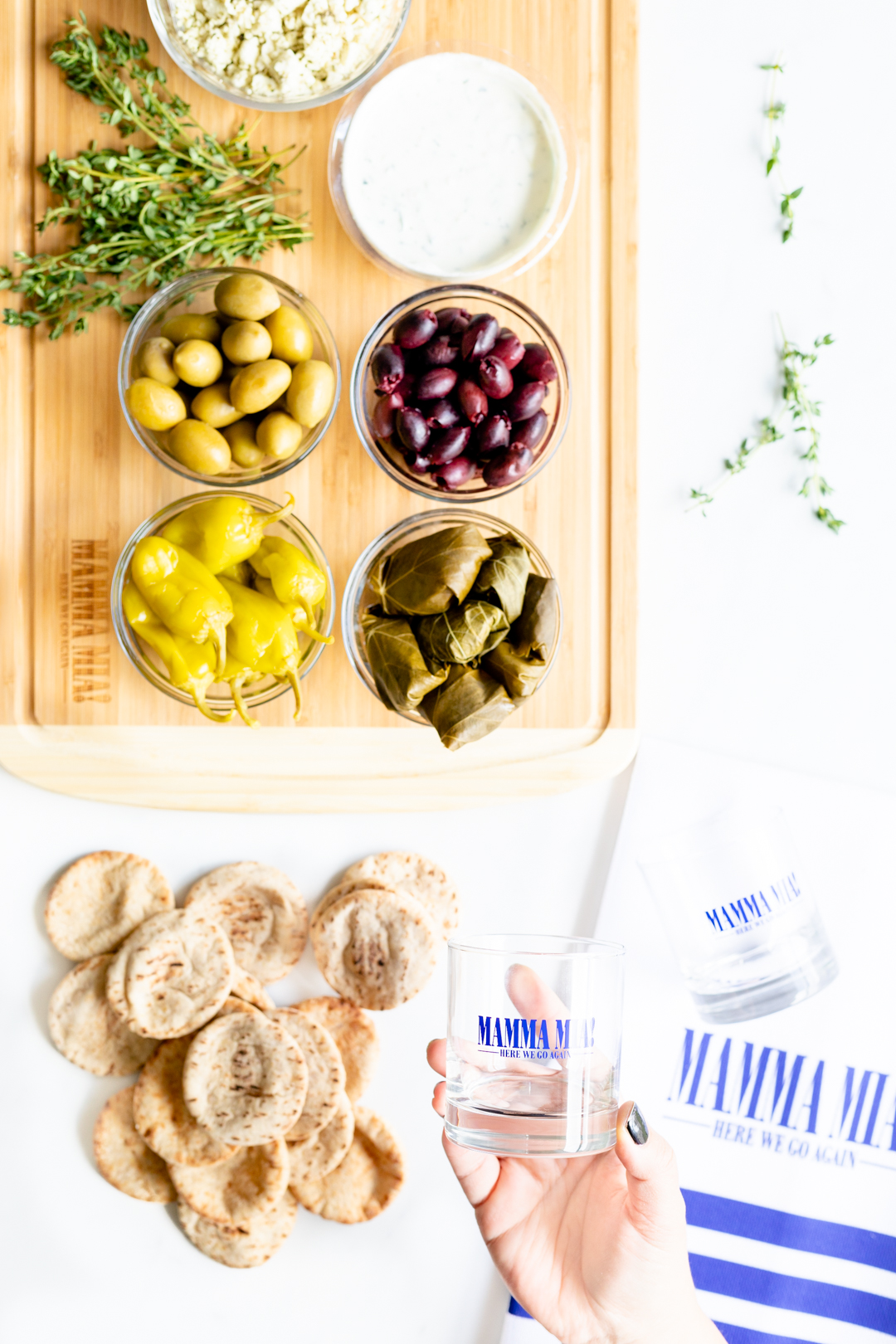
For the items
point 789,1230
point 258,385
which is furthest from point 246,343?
point 789,1230

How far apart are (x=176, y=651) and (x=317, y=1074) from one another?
0.60m

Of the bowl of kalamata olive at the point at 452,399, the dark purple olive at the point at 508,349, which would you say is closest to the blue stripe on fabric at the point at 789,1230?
the bowl of kalamata olive at the point at 452,399

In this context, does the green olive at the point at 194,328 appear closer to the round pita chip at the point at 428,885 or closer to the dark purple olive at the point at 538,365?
the dark purple olive at the point at 538,365

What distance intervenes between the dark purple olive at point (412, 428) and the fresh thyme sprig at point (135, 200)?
32 centimetres

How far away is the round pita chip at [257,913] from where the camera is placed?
4.35 feet

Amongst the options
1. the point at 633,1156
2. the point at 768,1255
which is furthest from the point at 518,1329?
the point at 633,1156

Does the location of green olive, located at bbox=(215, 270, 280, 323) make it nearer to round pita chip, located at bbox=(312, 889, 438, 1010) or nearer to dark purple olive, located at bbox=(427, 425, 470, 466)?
dark purple olive, located at bbox=(427, 425, 470, 466)

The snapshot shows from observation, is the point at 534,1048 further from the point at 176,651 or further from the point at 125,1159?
the point at 125,1159

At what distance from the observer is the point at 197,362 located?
1090 mm

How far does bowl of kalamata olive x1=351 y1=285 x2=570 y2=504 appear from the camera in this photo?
1100mm

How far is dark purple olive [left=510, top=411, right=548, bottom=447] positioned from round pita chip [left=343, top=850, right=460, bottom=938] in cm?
57

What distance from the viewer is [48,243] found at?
1236 millimetres

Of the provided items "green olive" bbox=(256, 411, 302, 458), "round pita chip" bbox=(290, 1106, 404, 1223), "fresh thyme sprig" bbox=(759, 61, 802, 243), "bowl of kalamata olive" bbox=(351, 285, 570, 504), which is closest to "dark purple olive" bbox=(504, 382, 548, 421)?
"bowl of kalamata olive" bbox=(351, 285, 570, 504)

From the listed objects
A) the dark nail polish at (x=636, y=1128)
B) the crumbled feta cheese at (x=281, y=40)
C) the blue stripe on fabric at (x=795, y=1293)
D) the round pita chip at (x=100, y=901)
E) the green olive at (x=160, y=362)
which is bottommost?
the blue stripe on fabric at (x=795, y=1293)
